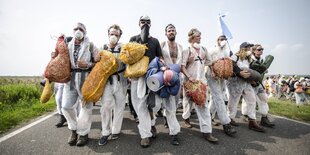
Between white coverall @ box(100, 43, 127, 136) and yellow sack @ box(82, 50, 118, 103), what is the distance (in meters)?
0.20

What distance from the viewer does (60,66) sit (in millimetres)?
3867

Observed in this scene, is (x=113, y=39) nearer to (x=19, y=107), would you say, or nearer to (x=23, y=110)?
(x=23, y=110)

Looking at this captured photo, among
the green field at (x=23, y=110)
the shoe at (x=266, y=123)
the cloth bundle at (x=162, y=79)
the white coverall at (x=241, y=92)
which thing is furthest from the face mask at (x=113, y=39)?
the shoe at (x=266, y=123)

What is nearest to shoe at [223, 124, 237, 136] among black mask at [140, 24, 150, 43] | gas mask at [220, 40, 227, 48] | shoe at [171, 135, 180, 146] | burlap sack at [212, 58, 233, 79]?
burlap sack at [212, 58, 233, 79]

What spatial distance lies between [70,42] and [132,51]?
4.72ft

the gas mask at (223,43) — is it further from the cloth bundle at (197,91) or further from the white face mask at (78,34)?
the white face mask at (78,34)

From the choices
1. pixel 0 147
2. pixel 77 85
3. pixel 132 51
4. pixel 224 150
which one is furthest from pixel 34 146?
pixel 224 150

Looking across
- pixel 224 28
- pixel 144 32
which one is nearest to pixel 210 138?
pixel 144 32

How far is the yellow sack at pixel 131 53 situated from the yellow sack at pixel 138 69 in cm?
9

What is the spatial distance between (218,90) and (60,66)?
149 inches

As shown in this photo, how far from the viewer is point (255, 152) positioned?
12.1 feet

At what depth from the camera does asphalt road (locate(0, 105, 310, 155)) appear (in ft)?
12.0

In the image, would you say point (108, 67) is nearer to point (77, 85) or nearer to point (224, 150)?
point (77, 85)

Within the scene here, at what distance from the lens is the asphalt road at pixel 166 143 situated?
367 centimetres
